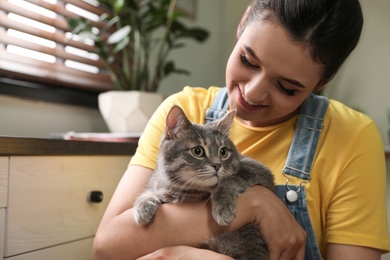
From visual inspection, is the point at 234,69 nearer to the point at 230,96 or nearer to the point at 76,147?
the point at 230,96

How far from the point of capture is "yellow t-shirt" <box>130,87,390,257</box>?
3.61ft

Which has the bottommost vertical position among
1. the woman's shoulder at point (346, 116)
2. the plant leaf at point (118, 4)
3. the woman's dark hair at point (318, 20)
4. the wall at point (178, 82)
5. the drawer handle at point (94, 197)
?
the drawer handle at point (94, 197)

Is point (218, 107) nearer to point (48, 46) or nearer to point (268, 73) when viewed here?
point (268, 73)

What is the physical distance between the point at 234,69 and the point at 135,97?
81cm

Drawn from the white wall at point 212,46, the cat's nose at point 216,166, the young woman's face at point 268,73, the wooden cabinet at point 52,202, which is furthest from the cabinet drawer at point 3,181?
the white wall at point 212,46

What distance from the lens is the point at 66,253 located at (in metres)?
1.32

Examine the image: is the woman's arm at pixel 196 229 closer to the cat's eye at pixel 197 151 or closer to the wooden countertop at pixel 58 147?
the cat's eye at pixel 197 151

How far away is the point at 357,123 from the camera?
3.95 ft

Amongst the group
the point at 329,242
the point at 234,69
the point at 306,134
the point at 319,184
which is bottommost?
the point at 329,242

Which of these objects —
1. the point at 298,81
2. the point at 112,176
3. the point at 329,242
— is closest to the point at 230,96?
the point at 298,81

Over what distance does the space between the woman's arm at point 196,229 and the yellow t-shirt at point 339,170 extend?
140mm

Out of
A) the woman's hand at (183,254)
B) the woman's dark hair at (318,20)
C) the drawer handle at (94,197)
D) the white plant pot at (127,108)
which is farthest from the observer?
the white plant pot at (127,108)

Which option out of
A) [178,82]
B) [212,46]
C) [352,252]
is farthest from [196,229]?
[212,46]

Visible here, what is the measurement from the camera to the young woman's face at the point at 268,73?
1.04 m
